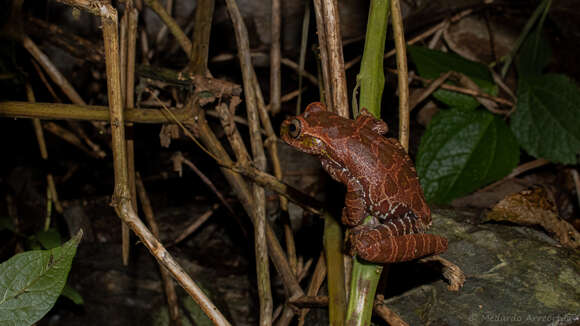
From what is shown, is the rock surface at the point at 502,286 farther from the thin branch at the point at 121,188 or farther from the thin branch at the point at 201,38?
the thin branch at the point at 201,38

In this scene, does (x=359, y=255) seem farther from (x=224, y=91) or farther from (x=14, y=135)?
(x=14, y=135)

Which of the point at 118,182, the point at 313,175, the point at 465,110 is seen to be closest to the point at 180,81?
the point at 118,182

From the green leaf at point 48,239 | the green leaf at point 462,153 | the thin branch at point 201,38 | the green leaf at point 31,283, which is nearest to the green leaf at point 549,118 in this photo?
the green leaf at point 462,153

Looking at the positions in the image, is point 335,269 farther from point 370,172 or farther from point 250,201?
point 250,201

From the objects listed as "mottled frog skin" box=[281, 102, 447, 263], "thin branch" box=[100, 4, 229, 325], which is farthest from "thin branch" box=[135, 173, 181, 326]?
"mottled frog skin" box=[281, 102, 447, 263]

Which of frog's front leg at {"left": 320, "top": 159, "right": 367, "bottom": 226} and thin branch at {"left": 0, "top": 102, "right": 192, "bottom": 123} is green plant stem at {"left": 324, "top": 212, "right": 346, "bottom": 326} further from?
thin branch at {"left": 0, "top": 102, "right": 192, "bottom": 123}

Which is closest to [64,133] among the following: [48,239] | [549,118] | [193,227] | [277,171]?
[48,239]
